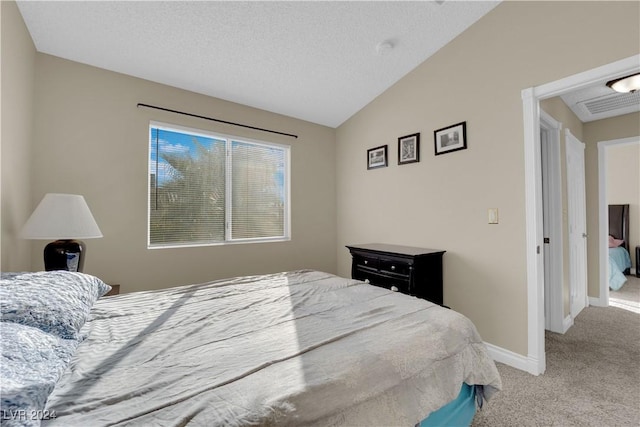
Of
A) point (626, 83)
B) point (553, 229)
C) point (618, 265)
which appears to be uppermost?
point (626, 83)

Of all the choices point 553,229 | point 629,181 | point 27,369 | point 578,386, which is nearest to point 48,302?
point 27,369

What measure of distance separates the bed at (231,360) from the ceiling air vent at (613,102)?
3.33 meters

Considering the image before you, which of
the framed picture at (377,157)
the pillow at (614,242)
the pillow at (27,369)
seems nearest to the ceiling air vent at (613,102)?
the framed picture at (377,157)

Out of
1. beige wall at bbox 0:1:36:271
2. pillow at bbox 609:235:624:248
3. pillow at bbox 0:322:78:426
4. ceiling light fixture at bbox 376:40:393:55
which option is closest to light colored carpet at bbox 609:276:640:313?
pillow at bbox 609:235:624:248

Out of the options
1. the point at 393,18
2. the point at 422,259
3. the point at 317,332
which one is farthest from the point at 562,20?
the point at 317,332

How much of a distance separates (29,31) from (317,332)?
9.74 ft

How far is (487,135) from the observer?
2.55 meters

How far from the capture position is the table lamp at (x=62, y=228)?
1934mm

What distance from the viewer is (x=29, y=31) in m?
2.19

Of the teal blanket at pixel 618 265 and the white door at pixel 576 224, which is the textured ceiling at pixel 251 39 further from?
the teal blanket at pixel 618 265

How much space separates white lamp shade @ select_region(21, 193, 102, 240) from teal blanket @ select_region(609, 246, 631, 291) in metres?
6.46

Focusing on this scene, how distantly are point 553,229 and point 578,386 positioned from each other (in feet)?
5.09

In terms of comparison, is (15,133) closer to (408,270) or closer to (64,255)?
(64,255)

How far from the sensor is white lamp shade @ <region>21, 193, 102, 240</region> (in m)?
1.93
